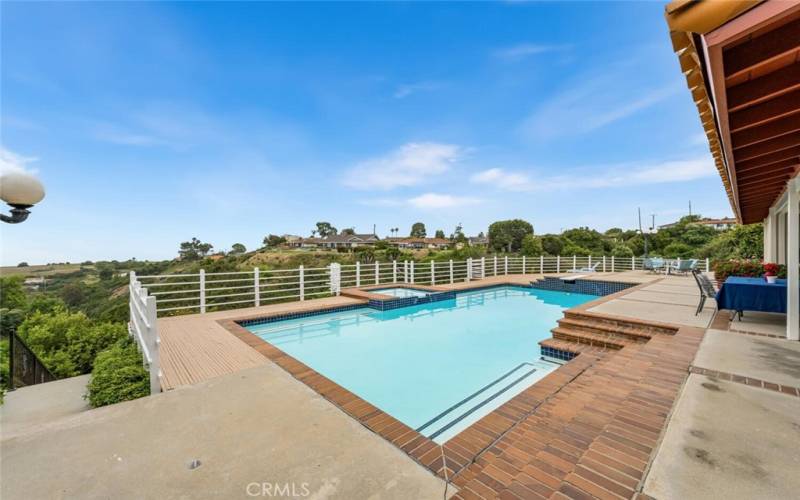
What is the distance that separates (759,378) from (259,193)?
19.8 m

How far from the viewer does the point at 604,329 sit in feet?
17.0

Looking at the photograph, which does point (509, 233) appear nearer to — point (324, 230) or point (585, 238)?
point (585, 238)

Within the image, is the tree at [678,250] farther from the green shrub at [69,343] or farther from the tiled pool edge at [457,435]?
the green shrub at [69,343]

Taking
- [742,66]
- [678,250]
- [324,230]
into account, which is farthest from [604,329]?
[324,230]

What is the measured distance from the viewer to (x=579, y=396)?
289 cm

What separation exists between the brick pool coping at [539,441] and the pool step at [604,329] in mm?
1298

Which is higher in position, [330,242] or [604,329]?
[330,242]

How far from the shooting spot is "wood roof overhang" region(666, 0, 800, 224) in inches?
43.0

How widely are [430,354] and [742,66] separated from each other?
4.76m

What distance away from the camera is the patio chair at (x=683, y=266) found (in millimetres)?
13871

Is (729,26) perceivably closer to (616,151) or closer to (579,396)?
(579,396)

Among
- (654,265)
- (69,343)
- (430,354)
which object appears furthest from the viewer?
(654,265)

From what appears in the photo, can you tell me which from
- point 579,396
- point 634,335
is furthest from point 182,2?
point 634,335

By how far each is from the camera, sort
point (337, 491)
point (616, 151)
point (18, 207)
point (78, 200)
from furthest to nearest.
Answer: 1. point (616, 151)
2. point (78, 200)
3. point (18, 207)
4. point (337, 491)
